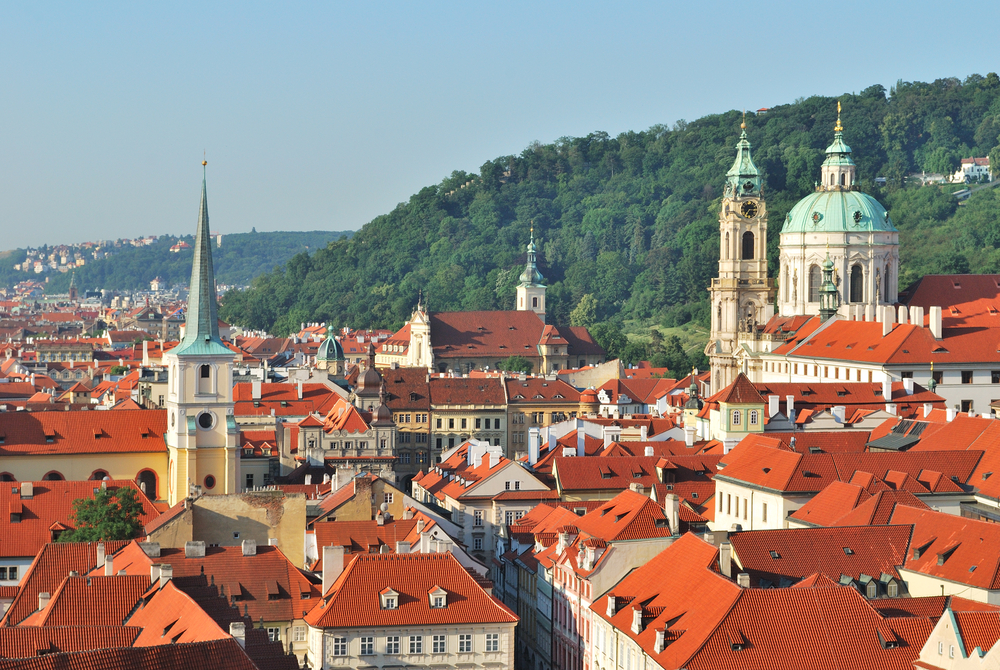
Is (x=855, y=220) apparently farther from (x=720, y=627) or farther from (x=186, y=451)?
(x=720, y=627)

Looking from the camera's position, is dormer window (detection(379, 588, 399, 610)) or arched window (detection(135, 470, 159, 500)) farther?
arched window (detection(135, 470, 159, 500))

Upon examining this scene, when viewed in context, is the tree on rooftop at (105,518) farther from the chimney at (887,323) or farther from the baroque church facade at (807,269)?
the baroque church facade at (807,269)

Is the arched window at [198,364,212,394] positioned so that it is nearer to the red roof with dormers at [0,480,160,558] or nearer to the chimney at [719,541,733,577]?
the red roof with dormers at [0,480,160,558]

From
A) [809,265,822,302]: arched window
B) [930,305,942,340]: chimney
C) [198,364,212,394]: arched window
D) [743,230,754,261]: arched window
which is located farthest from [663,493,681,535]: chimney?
[743,230,754,261]: arched window

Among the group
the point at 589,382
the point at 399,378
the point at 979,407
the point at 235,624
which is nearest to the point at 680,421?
the point at 979,407

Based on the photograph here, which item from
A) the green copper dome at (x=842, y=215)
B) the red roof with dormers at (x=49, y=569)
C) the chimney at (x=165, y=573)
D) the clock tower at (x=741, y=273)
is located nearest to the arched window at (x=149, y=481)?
the red roof with dormers at (x=49, y=569)

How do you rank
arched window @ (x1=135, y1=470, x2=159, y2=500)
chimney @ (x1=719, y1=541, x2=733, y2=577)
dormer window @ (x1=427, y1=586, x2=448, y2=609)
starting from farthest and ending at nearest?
arched window @ (x1=135, y1=470, x2=159, y2=500) < dormer window @ (x1=427, y1=586, x2=448, y2=609) < chimney @ (x1=719, y1=541, x2=733, y2=577)
